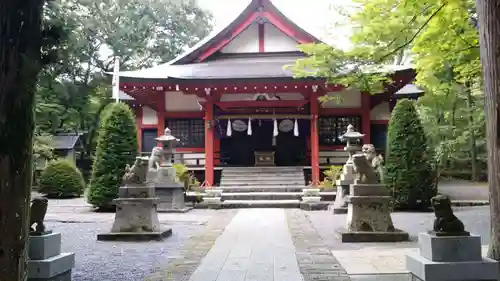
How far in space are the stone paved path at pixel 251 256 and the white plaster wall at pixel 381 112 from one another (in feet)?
35.5

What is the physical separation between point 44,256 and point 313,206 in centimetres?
1066

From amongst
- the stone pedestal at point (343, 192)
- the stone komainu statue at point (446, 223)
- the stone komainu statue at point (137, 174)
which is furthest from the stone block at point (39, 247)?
the stone pedestal at point (343, 192)

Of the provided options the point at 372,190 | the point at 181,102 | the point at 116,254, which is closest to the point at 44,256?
the point at 116,254

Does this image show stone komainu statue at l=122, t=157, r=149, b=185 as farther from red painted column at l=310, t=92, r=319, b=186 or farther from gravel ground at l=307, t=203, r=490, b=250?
red painted column at l=310, t=92, r=319, b=186

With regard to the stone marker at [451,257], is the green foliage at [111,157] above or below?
above

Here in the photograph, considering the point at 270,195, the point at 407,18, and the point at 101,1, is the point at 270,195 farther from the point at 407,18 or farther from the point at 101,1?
the point at 101,1

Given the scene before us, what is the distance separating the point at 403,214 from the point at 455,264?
8828 millimetres

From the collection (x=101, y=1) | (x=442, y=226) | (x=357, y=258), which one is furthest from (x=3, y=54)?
(x=101, y=1)

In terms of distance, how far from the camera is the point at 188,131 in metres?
19.6

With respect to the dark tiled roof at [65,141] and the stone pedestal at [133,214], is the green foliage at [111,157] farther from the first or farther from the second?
the dark tiled roof at [65,141]

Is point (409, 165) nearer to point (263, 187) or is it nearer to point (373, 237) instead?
point (263, 187)

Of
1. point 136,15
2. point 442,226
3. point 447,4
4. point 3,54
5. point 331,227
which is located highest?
point 136,15

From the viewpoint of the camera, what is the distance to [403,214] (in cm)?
1225

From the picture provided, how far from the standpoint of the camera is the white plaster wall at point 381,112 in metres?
19.8
